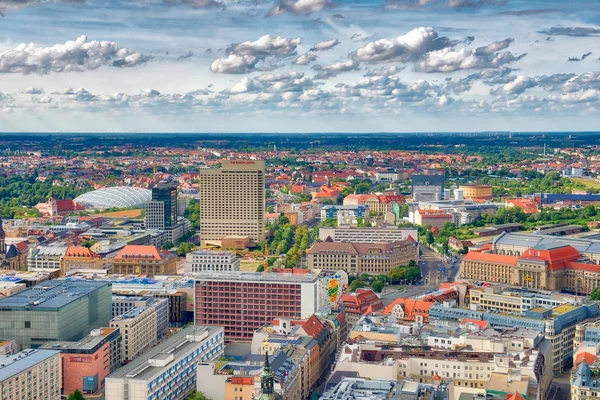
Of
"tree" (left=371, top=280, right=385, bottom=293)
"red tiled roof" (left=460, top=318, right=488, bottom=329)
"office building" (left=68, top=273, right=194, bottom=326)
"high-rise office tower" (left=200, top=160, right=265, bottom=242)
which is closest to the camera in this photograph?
"red tiled roof" (left=460, top=318, right=488, bottom=329)

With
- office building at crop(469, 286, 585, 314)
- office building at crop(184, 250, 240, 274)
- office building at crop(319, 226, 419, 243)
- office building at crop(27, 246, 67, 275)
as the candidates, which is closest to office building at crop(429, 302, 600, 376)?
office building at crop(469, 286, 585, 314)

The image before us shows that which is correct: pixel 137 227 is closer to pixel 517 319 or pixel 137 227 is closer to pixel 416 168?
pixel 517 319

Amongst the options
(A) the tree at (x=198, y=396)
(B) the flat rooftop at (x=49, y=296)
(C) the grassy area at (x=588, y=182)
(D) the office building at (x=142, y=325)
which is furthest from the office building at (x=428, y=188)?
(A) the tree at (x=198, y=396)

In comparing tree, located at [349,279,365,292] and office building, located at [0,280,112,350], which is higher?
Result: office building, located at [0,280,112,350]

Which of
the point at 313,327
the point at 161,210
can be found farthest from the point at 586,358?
the point at 161,210

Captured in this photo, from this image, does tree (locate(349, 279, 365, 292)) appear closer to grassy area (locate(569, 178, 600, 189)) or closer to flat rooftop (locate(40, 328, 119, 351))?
flat rooftop (locate(40, 328, 119, 351))

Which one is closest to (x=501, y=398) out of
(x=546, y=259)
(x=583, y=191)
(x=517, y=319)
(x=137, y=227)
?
(x=517, y=319)

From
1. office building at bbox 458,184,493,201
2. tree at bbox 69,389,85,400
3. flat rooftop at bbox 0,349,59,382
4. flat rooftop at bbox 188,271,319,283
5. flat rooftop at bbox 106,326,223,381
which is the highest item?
office building at bbox 458,184,493,201
